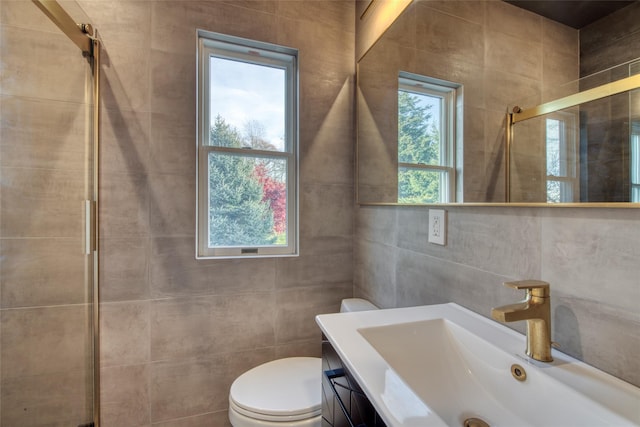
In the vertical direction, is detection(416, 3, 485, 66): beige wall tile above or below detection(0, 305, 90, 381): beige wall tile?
above

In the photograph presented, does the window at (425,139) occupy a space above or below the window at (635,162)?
above

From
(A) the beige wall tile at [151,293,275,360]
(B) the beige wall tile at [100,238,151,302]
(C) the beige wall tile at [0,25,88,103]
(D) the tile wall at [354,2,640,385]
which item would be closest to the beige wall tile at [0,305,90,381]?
(B) the beige wall tile at [100,238,151,302]

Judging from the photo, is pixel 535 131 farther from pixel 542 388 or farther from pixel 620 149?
pixel 542 388

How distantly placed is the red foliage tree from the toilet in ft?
2.28

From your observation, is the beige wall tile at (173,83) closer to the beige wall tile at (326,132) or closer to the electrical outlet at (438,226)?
the beige wall tile at (326,132)

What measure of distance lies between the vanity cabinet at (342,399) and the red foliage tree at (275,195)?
0.90m

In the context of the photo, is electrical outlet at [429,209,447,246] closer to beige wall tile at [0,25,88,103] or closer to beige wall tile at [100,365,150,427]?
beige wall tile at [100,365,150,427]

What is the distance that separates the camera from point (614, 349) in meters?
0.55

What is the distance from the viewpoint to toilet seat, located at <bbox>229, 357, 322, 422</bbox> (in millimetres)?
1037

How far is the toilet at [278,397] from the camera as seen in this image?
103cm

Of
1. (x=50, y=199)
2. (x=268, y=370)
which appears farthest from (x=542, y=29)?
(x=50, y=199)

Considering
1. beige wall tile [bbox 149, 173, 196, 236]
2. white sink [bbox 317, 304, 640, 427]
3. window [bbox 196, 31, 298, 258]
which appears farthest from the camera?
window [bbox 196, 31, 298, 258]

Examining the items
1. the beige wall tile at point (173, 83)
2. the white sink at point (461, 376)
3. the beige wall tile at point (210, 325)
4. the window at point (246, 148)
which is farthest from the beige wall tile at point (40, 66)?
the white sink at point (461, 376)

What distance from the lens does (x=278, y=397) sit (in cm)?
111
